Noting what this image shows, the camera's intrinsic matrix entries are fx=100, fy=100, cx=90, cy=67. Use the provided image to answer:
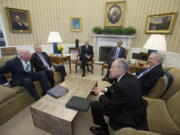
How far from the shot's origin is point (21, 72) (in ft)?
6.90

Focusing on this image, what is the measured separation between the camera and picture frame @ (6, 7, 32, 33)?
3.16m

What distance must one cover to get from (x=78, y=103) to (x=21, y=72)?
1.47 meters

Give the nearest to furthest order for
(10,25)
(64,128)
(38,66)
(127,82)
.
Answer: (127,82) → (64,128) → (38,66) → (10,25)

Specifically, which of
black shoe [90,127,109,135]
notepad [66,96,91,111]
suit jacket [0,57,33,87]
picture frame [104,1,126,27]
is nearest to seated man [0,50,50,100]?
suit jacket [0,57,33,87]

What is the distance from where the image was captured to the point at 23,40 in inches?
141

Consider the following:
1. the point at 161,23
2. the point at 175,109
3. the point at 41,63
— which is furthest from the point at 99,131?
the point at 161,23

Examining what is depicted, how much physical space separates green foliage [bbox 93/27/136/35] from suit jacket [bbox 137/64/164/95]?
2.69 meters

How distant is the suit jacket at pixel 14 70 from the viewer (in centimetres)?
199

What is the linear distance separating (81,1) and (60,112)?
4525 millimetres

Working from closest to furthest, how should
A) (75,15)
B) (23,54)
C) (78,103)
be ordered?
(78,103) < (23,54) < (75,15)

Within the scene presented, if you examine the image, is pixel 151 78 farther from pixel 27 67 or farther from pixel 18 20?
pixel 18 20

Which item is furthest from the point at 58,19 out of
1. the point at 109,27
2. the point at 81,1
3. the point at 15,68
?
the point at 15,68

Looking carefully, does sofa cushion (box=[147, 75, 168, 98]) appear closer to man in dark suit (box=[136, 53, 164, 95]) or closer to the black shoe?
man in dark suit (box=[136, 53, 164, 95])

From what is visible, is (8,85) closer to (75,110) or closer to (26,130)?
(26,130)
